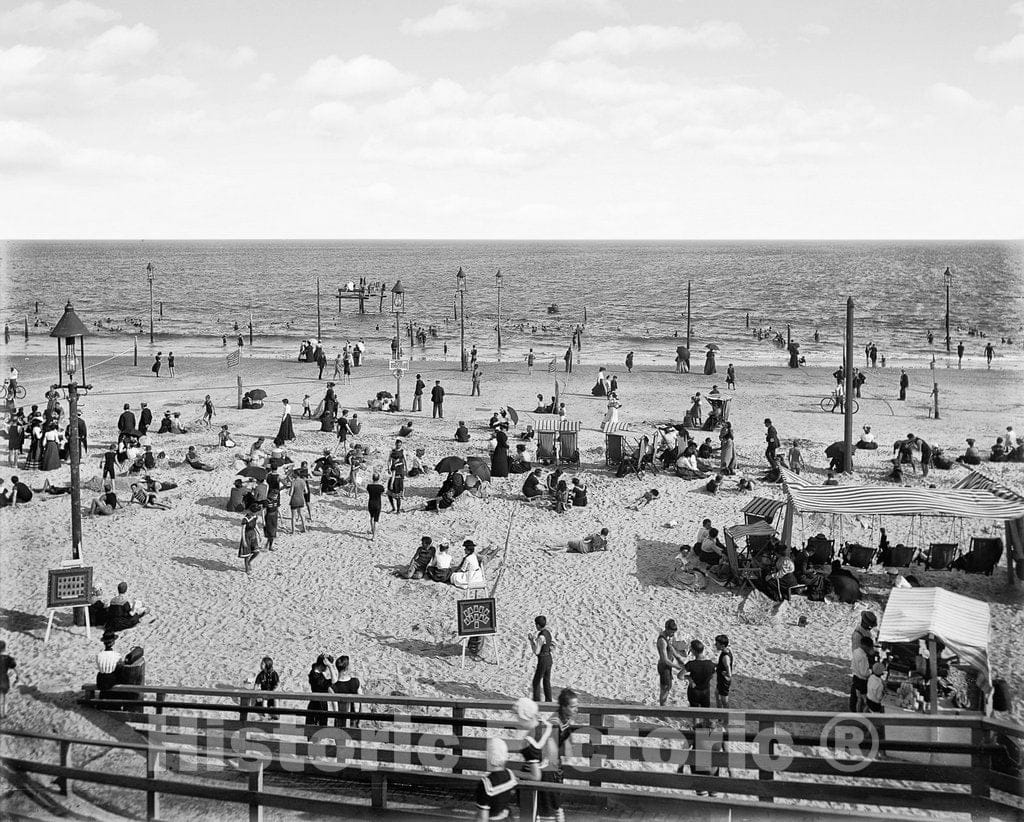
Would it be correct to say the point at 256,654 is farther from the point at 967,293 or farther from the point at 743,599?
the point at 967,293

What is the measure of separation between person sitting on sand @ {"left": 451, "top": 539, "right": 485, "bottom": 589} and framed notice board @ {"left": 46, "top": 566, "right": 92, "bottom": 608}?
5.69 meters

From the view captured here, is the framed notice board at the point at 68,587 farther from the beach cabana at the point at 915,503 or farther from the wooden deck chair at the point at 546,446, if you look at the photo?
the wooden deck chair at the point at 546,446

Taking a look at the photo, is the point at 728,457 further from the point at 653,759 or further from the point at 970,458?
the point at 653,759

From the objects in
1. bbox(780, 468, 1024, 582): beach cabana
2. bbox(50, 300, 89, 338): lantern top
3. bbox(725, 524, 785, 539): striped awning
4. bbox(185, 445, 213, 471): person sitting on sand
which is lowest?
bbox(725, 524, 785, 539): striped awning

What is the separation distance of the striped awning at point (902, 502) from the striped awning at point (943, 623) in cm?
417

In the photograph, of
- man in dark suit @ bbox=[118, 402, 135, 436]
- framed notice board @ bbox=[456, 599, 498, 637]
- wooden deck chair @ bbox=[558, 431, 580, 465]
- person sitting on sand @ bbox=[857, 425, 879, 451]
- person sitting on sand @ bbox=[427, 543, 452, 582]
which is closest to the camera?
framed notice board @ bbox=[456, 599, 498, 637]

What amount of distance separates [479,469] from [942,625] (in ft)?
41.6

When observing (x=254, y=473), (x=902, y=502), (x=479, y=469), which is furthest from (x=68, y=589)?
(x=902, y=502)

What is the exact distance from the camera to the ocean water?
65.6 metres

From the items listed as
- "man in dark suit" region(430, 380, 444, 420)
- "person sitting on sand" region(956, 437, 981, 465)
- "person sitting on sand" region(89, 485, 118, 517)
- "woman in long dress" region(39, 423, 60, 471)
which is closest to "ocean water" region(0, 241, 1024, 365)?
"man in dark suit" region(430, 380, 444, 420)

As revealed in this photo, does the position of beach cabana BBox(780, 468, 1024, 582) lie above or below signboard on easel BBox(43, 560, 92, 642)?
above

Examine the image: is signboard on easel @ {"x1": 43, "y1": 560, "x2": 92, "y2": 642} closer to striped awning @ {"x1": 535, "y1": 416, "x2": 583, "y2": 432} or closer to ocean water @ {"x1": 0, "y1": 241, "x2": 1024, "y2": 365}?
striped awning @ {"x1": 535, "y1": 416, "x2": 583, "y2": 432}

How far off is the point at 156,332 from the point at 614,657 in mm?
66436

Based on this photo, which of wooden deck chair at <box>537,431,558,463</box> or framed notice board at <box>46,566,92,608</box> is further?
wooden deck chair at <box>537,431,558,463</box>
